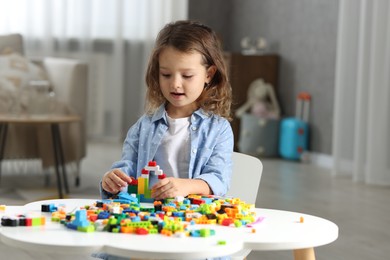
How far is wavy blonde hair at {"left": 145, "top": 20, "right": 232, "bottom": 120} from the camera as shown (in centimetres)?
170

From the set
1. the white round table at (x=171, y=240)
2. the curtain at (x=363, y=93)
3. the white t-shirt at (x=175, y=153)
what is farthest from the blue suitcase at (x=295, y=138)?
the white round table at (x=171, y=240)

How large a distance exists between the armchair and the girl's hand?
8.73ft

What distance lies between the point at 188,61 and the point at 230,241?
60 cm

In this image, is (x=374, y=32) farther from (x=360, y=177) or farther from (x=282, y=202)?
(x=282, y=202)

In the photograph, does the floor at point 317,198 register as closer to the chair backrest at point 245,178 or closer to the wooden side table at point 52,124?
the wooden side table at point 52,124

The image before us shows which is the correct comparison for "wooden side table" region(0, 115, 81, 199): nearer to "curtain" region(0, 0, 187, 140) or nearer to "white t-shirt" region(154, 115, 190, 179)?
"white t-shirt" region(154, 115, 190, 179)

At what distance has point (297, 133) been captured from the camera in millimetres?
5445

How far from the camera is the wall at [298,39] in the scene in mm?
5293

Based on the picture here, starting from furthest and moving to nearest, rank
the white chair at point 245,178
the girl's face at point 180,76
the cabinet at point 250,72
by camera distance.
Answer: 1. the cabinet at point 250,72
2. the white chair at point 245,178
3. the girl's face at point 180,76

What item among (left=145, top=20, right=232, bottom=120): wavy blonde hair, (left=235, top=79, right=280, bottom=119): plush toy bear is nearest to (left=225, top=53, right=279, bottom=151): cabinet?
(left=235, top=79, right=280, bottom=119): plush toy bear

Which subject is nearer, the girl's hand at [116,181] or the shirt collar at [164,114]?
the girl's hand at [116,181]

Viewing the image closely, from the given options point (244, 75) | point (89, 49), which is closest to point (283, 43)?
point (244, 75)

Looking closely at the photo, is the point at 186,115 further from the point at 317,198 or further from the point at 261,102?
the point at 261,102

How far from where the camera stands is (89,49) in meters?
6.32
